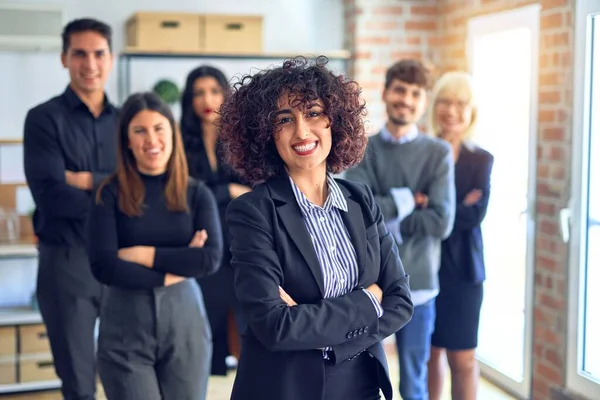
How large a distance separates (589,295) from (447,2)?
2042 mm

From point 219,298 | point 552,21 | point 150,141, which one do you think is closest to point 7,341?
point 219,298

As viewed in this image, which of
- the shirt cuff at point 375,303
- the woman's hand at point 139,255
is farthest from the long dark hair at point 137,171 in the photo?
the shirt cuff at point 375,303

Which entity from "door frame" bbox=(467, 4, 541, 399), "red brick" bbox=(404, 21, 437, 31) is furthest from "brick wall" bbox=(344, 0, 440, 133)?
"door frame" bbox=(467, 4, 541, 399)

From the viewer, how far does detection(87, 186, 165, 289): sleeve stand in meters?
2.66

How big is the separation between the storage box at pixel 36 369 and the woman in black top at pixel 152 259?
6.10 ft

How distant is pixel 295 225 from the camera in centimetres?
183

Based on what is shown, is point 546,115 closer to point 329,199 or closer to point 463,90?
point 463,90

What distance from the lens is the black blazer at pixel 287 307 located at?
69.2 inches

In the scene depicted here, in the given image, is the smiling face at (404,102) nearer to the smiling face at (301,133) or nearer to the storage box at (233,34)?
the smiling face at (301,133)

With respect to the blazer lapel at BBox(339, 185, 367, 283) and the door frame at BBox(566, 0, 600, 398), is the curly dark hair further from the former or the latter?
the door frame at BBox(566, 0, 600, 398)

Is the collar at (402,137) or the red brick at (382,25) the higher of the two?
the red brick at (382,25)

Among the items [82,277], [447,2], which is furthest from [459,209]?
[447,2]

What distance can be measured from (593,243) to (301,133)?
218cm

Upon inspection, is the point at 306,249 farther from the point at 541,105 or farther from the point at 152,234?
the point at 541,105
